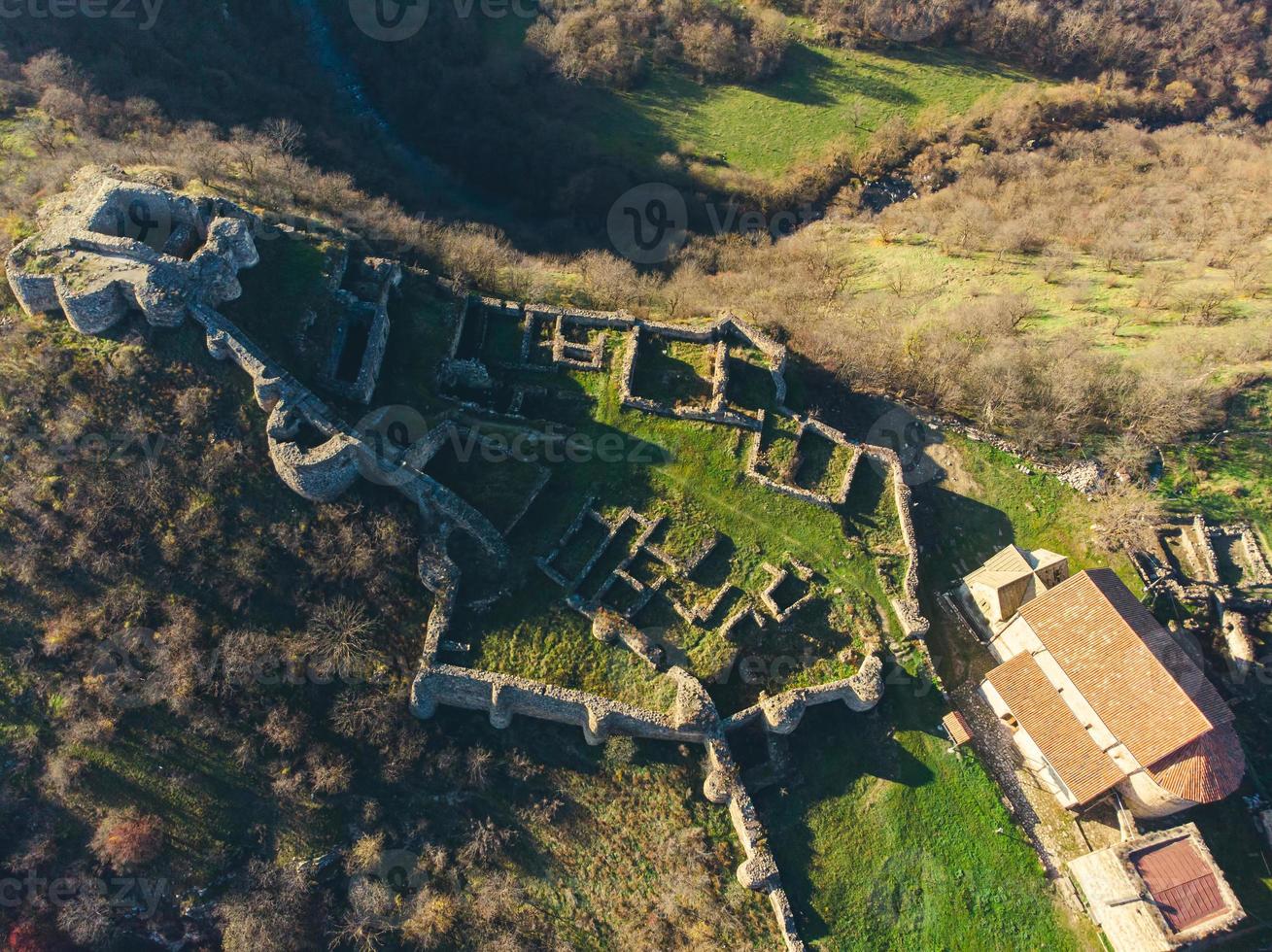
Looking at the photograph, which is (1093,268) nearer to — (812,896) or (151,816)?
(812,896)

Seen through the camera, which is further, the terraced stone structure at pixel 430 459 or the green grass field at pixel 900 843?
the terraced stone structure at pixel 430 459

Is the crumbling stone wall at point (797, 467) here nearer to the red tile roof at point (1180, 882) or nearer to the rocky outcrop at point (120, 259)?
the red tile roof at point (1180, 882)

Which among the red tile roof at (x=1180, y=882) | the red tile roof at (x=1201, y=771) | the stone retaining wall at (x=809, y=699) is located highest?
the red tile roof at (x=1201, y=771)

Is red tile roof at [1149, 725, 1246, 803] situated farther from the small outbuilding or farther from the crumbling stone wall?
the crumbling stone wall

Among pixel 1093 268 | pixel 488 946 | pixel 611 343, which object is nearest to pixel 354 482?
pixel 611 343

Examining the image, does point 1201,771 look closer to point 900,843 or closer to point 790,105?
point 900,843

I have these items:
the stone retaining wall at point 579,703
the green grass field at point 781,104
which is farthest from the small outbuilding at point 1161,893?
the green grass field at point 781,104
